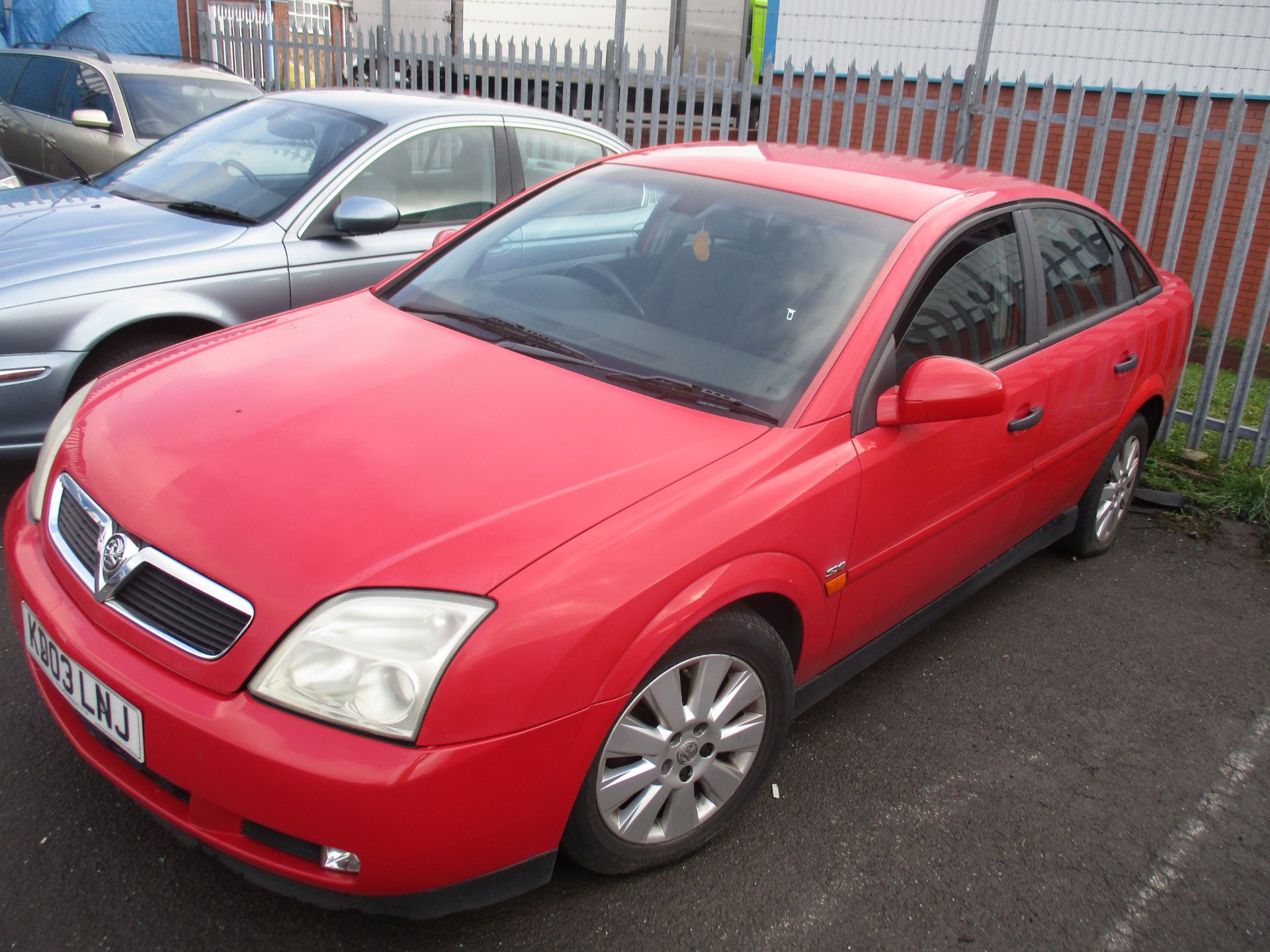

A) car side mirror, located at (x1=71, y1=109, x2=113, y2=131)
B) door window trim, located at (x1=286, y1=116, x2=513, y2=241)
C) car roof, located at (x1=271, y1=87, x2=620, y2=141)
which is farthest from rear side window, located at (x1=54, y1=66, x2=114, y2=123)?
door window trim, located at (x1=286, y1=116, x2=513, y2=241)

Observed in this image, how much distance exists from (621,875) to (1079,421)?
2435 millimetres

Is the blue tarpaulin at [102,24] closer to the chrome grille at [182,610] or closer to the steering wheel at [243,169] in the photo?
the steering wheel at [243,169]

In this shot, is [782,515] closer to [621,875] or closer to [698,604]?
Answer: [698,604]

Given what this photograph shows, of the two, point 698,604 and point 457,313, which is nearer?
point 698,604

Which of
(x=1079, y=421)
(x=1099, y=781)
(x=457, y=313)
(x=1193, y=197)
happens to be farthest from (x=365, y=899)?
(x=1193, y=197)

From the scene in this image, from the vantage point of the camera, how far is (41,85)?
8.29 m

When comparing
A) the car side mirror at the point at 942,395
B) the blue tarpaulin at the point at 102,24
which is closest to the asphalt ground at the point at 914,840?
the car side mirror at the point at 942,395

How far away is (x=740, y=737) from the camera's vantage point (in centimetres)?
255

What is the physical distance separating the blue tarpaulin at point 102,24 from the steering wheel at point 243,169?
36.5 ft

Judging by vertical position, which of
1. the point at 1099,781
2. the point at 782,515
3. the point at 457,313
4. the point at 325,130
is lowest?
the point at 1099,781

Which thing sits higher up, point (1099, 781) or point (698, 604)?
point (698, 604)

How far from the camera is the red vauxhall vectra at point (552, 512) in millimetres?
1964

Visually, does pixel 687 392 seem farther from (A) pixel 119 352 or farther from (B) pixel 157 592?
(A) pixel 119 352

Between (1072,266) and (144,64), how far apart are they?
7.20m
